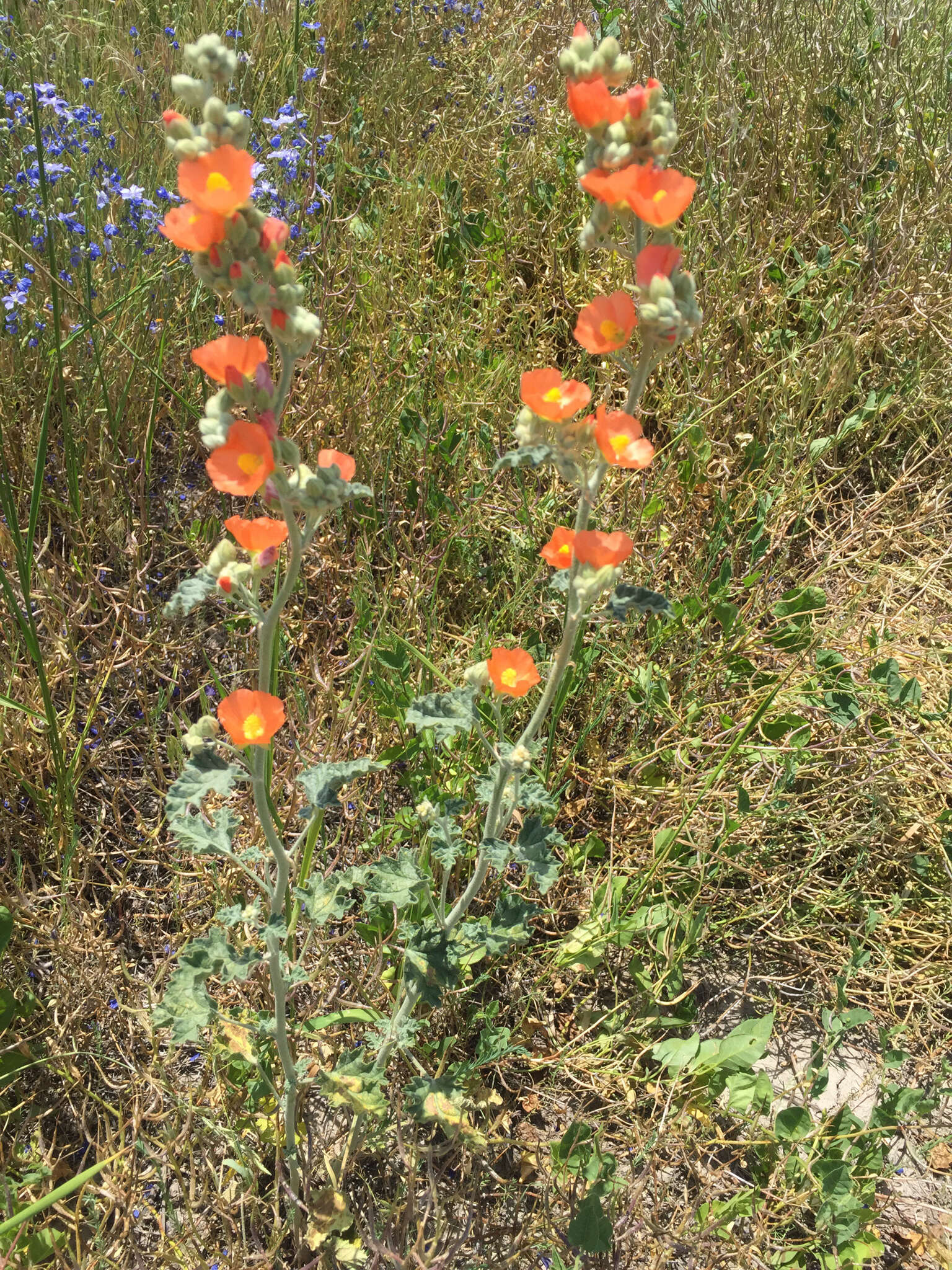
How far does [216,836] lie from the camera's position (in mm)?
1306

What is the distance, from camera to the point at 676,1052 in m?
1.80

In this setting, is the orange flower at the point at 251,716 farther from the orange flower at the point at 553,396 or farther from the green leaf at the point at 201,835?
the orange flower at the point at 553,396

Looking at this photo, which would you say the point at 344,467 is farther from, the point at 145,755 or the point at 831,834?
the point at 831,834

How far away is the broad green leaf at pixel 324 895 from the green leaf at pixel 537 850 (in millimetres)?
263

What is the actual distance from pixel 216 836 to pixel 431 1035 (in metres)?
0.77

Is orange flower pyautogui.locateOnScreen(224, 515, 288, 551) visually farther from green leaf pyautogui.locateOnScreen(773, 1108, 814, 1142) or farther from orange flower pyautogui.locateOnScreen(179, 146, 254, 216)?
green leaf pyautogui.locateOnScreen(773, 1108, 814, 1142)

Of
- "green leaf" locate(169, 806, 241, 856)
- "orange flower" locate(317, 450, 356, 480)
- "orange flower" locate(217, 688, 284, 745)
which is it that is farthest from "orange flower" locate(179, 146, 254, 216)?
"green leaf" locate(169, 806, 241, 856)

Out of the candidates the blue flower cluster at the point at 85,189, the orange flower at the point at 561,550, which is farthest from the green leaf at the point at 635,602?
the blue flower cluster at the point at 85,189

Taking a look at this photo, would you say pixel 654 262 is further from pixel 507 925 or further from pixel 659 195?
pixel 507 925

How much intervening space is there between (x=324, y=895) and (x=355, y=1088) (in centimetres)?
32

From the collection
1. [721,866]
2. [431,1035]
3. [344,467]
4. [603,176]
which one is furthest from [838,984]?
[603,176]

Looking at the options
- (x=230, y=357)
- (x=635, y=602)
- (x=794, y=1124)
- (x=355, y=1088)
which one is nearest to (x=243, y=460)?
(x=230, y=357)

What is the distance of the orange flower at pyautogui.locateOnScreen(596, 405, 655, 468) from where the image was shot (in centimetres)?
120

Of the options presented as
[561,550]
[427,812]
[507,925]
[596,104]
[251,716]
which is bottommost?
[507,925]
